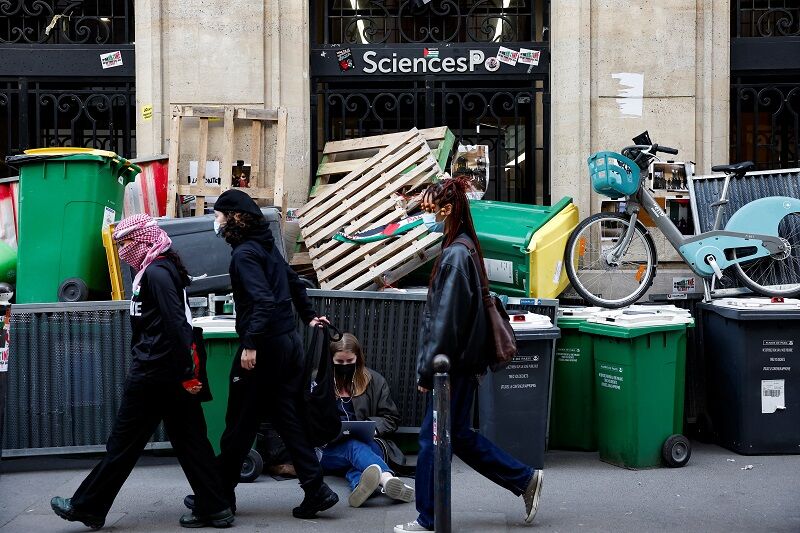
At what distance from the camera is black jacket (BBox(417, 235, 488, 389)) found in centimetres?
586

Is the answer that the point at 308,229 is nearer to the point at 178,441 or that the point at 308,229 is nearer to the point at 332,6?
the point at 332,6

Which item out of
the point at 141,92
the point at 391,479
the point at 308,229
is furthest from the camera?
the point at 141,92

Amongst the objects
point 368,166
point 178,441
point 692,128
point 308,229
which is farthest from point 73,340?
point 692,128

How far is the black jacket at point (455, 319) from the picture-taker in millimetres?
5863

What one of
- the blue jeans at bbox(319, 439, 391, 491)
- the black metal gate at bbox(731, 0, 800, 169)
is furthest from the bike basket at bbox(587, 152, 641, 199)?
the blue jeans at bbox(319, 439, 391, 491)

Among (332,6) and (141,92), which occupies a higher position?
(332,6)

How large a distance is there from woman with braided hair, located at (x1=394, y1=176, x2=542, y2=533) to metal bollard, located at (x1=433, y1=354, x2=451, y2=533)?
0.22 metres

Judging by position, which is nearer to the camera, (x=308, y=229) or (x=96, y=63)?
(x=308, y=229)

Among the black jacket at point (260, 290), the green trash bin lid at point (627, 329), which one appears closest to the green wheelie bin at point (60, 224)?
the black jacket at point (260, 290)

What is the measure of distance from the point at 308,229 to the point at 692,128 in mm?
3612

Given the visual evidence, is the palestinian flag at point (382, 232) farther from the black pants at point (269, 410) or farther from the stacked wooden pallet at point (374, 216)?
the black pants at point (269, 410)

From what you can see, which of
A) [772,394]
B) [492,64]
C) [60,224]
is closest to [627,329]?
[772,394]

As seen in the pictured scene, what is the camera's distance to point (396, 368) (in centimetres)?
803

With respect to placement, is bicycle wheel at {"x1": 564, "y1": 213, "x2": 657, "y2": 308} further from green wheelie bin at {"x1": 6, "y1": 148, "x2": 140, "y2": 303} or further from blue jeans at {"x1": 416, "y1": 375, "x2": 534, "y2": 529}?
green wheelie bin at {"x1": 6, "y1": 148, "x2": 140, "y2": 303}
